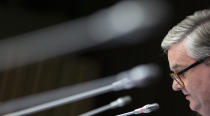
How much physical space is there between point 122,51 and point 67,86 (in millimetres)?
724

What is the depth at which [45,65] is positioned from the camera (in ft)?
9.14

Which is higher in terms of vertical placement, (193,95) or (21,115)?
(21,115)

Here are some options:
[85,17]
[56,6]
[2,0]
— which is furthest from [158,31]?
[2,0]

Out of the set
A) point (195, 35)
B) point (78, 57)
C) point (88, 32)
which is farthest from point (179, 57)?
point (78, 57)

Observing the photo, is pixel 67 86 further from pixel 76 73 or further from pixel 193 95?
pixel 193 95

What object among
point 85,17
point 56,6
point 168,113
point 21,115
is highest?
point 56,6

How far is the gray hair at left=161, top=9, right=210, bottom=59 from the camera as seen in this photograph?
0.85 metres

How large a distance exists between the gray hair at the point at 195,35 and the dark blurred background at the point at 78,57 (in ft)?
2.12

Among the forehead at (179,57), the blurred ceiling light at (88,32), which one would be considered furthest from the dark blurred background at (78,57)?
the forehead at (179,57)

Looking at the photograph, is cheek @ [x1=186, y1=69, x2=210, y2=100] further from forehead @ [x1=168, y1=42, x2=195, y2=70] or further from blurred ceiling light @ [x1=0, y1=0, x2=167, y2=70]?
blurred ceiling light @ [x1=0, y1=0, x2=167, y2=70]

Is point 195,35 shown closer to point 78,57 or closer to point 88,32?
point 88,32

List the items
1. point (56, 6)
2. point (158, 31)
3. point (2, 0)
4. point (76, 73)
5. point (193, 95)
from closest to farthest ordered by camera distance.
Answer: point (193, 95) → point (158, 31) → point (2, 0) → point (56, 6) → point (76, 73)

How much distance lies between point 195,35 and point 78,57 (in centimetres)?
202

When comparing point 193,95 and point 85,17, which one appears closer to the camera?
point 193,95
